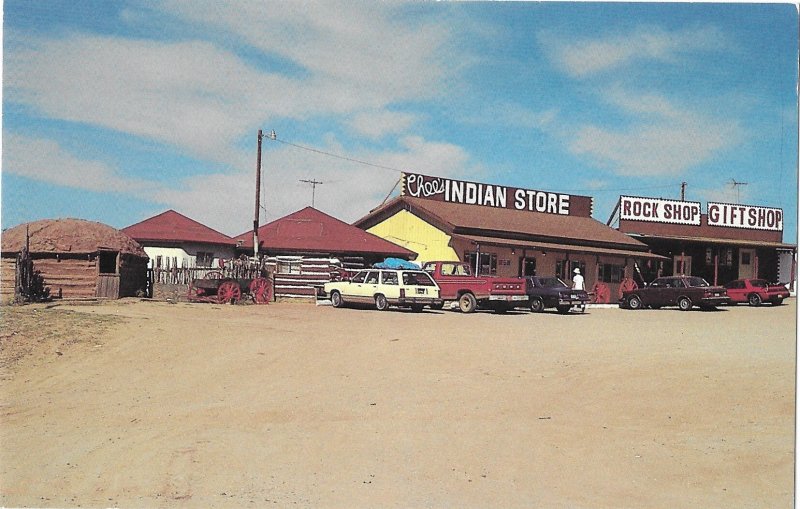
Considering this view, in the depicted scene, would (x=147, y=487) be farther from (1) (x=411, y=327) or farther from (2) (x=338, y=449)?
(1) (x=411, y=327)

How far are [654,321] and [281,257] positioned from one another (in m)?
15.9

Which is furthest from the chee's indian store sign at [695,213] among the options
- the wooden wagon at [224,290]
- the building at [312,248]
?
the wooden wagon at [224,290]

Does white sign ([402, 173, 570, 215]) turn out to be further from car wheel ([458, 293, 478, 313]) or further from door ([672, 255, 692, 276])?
car wheel ([458, 293, 478, 313])

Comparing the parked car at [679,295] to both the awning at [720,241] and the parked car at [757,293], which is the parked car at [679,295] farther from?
the awning at [720,241]

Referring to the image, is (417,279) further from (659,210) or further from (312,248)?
(659,210)

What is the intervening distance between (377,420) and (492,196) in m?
32.9

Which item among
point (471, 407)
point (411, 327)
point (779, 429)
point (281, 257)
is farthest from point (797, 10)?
point (281, 257)

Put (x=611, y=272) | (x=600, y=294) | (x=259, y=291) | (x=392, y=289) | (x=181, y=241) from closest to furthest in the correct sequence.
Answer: (x=392, y=289), (x=259, y=291), (x=600, y=294), (x=181, y=241), (x=611, y=272)

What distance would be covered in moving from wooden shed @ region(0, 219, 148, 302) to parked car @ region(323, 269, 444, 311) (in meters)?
7.47

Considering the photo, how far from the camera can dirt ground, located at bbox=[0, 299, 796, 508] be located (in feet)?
22.4

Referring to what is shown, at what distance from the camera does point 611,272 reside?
127ft

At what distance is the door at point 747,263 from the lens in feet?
142

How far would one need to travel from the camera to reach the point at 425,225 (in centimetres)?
3588

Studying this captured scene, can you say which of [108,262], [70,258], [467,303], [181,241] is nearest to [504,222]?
[467,303]
